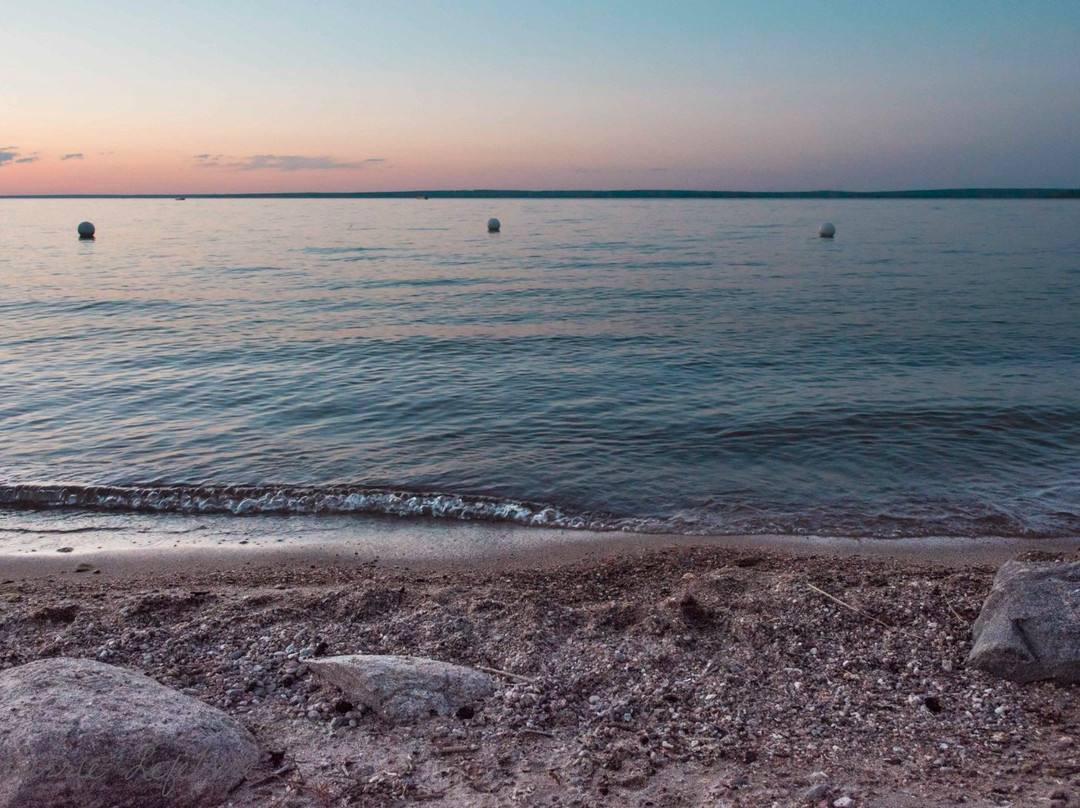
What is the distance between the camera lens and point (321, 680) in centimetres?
445

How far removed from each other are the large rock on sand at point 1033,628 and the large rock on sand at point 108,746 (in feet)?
13.2

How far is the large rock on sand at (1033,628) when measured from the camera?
438cm

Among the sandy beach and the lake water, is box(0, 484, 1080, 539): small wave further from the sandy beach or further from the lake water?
the sandy beach

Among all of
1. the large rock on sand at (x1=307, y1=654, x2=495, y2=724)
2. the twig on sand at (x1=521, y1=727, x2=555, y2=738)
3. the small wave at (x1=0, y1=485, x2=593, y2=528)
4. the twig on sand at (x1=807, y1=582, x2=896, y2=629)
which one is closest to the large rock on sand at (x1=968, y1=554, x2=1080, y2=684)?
the twig on sand at (x1=807, y1=582, x2=896, y2=629)

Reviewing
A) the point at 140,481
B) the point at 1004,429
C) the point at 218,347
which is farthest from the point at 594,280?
the point at 140,481

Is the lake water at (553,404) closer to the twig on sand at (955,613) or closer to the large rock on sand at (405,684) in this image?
the twig on sand at (955,613)

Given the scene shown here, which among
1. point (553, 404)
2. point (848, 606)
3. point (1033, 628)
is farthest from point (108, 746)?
point (553, 404)

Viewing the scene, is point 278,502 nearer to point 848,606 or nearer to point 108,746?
point 108,746

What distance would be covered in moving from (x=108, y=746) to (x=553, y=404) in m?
9.66

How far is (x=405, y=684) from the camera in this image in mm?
4234

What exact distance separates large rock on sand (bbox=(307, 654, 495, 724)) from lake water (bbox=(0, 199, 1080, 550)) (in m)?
3.82

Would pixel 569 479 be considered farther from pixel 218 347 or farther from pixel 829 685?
pixel 218 347

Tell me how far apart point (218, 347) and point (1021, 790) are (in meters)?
17.1

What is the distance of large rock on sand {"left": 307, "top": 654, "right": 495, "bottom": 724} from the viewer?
414 cm
